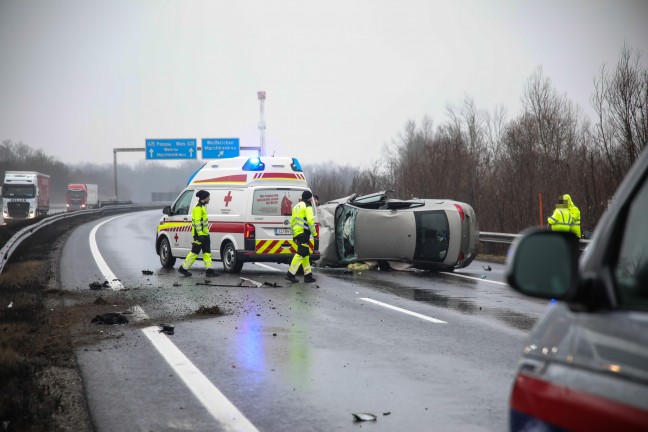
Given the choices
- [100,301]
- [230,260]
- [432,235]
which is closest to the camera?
[100,301]

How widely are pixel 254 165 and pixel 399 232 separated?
3.53m

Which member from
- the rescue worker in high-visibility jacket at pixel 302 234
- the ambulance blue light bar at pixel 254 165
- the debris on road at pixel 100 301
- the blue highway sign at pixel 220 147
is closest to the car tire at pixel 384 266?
the rescue worker in high-visibility jacket at pixel 302 234

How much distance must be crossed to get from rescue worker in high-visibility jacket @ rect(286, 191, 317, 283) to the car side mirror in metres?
14.2

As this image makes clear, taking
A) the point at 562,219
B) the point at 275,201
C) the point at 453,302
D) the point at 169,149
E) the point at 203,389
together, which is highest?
the point at 169,149

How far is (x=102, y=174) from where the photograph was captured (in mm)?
157375

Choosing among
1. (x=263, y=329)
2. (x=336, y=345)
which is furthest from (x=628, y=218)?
(x=263, y=329)

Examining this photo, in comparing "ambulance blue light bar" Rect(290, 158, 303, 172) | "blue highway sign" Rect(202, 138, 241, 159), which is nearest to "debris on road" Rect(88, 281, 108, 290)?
"ambulance blue light bar" Rect(290, 158, 303, 172)

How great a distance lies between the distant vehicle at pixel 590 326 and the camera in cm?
212

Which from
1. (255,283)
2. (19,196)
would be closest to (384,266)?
(255,283)

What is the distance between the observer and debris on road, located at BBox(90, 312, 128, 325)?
36.0 feet

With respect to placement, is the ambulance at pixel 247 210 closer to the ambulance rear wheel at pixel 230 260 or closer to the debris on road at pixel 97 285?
the ambulance rear wheel at pixel 230 260

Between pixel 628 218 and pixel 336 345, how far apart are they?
6943 mm

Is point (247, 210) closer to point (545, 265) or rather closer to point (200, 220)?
point (200, 220)

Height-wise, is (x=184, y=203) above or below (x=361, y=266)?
above
